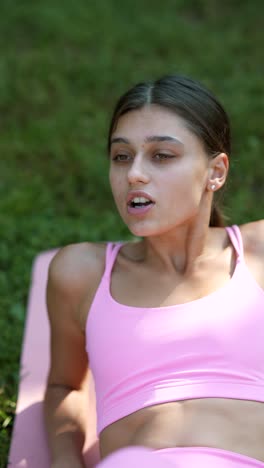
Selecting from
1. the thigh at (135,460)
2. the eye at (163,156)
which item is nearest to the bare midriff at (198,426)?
the thigh at (135,460)

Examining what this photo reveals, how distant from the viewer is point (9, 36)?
5.07m

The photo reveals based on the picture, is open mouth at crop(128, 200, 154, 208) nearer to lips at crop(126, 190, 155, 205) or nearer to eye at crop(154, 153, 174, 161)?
lips at crop(126, 190, 155, 205)

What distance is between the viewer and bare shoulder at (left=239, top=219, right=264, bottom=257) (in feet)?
7.13

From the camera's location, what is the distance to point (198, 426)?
181cm

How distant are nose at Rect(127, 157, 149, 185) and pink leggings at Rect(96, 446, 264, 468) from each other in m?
0.76

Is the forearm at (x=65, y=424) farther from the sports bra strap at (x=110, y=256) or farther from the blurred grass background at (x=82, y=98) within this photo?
the sports bra strap at (x=110, y=256)

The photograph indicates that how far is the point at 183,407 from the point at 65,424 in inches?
22.4

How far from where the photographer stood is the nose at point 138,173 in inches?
76.5

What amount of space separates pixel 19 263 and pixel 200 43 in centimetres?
249

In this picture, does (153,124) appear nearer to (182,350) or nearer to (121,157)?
(121,157)

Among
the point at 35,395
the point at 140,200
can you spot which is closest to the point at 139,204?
the point at 140,200

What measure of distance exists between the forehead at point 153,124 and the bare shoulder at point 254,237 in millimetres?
426

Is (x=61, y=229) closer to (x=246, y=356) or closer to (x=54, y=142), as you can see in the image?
(x=54, y=142)

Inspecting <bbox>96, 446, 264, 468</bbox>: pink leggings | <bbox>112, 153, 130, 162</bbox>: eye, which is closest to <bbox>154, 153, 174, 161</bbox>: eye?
<bbox>112, 153, 130, 162</bbox>: eye
